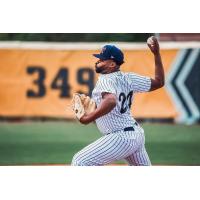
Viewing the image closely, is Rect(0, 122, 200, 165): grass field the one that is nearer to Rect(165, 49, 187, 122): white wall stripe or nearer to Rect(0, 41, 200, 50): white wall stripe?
Rect(165, 49, 187, 122): white wall stripe

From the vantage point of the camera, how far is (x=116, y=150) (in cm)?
507

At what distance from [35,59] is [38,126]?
91 cm

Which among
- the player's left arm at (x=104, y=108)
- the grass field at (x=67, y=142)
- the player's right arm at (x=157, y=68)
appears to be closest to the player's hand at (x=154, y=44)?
the player's right arm at (x=157, y=68)

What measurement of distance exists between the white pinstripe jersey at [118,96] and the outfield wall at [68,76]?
714 mm

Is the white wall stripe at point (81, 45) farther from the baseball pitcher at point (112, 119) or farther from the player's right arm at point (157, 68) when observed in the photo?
the baseball pitcher at point (112, 119)

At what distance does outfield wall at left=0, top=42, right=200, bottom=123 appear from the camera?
634 cm

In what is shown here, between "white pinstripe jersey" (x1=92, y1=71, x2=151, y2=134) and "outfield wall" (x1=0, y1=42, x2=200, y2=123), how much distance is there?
0.71 meters

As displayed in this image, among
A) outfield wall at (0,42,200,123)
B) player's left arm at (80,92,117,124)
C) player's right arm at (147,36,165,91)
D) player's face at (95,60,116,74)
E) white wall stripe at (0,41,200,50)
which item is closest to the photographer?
player's left arm at (80,92,117,124)

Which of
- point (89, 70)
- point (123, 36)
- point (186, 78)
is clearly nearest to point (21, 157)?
point (89, 70)

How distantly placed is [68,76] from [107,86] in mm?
1574

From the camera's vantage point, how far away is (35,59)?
7121 mm

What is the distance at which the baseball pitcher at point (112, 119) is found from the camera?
5062 millimetres

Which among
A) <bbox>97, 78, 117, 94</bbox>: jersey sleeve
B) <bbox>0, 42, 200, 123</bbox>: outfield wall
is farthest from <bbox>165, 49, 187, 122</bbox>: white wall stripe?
<bbox>97, 78, 117, 94</bbox>: jersey sleeve
